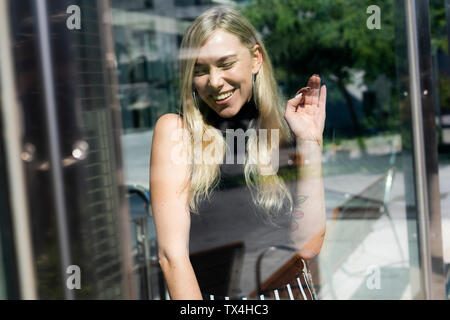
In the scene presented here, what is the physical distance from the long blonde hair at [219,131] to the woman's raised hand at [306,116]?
0.03 metres

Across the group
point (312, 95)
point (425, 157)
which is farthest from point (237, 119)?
point (425, 157)

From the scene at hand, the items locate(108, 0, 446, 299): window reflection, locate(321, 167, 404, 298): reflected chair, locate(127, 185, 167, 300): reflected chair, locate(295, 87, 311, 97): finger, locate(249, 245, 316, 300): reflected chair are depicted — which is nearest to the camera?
locate(295, 87, 311, 97): finger

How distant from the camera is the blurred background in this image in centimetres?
214

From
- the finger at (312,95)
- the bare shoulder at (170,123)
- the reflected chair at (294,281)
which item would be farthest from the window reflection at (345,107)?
the bare shoulder at (170,123)

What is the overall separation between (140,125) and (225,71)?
851mm

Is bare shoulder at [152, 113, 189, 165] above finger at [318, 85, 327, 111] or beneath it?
beneath

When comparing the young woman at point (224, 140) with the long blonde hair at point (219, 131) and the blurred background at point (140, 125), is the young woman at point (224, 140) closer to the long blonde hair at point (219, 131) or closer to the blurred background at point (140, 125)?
the long blonde hair at point (219, 131)

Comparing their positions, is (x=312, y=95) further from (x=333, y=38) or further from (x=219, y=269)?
(x=333, y=38)

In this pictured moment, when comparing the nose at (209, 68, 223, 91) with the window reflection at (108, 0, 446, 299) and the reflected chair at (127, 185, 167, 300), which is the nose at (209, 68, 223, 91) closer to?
the window reflection at (108, 0, 446, 299)

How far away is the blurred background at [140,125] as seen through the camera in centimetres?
214

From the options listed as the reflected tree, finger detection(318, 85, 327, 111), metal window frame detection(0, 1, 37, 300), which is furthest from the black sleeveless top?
metal window frame detection(0, 1, 37, 300)

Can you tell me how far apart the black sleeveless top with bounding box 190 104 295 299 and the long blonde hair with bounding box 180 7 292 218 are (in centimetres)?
3

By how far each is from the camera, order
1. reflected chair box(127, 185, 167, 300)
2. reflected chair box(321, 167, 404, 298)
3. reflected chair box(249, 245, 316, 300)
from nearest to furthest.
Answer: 1. reflected chair box(249, 245, 316, 300)
2. reflected chair box(127, 185, 167, 300)
3. reflected chair box(321, 167, 404, 298)

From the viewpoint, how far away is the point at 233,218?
177 cm
